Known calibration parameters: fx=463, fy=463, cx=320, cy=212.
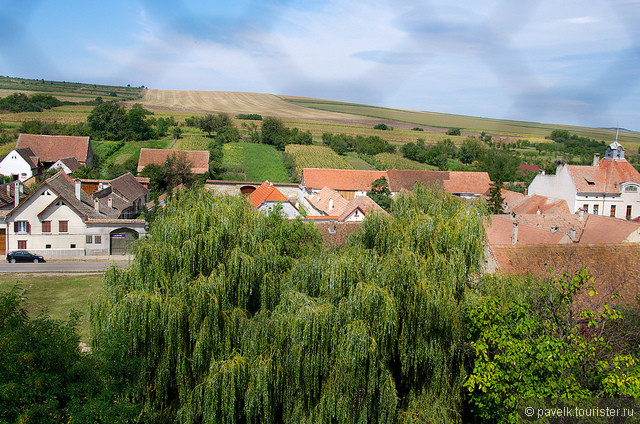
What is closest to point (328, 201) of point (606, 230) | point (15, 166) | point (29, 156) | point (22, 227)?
point (606, 230)

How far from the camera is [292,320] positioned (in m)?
10.8

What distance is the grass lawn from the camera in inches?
965

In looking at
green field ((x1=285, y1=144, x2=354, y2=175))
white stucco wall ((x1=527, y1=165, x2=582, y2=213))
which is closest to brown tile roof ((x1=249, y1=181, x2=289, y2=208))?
green field ((x1=285, y1=144, x2=354, y2=175))

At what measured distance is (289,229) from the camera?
725 inches

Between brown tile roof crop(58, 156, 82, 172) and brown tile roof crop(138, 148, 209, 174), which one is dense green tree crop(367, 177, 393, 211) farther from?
brown tile roof crop(58, 156, 82, 172)

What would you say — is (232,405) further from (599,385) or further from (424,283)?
(599,385)

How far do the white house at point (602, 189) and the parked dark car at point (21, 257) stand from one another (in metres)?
46.8

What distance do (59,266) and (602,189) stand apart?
4853cm

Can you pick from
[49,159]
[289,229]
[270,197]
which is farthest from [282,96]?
[289,229]

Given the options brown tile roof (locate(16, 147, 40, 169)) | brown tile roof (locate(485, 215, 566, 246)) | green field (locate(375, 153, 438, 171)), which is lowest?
brown tile roof (locate(485, 215, 566, 246))

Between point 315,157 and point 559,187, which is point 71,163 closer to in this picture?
point 315,157

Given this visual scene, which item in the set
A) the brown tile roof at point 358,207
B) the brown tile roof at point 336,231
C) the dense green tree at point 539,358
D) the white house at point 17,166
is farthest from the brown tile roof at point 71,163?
the dense green tree at point 539,358

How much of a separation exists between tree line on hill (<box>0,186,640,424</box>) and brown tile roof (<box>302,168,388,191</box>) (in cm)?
4573

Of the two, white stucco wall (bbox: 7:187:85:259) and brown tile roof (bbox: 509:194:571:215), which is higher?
brown tile roof (bbox: 509:194:571:215)
